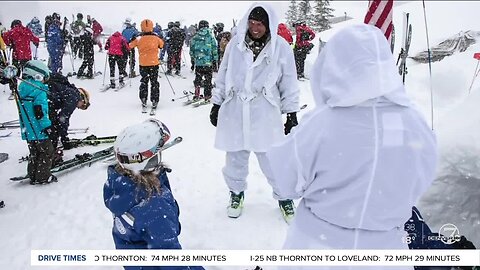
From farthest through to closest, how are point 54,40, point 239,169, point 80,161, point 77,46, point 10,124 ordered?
point 77,46 < point 54,40 < point 10,124 < point 80,161 < point 239,169

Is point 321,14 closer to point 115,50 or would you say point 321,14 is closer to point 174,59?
point 174,59

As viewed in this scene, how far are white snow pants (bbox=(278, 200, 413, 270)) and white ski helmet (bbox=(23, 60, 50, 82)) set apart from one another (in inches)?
163

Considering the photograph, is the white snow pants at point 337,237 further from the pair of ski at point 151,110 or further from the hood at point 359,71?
the pair of ski at point 151,110

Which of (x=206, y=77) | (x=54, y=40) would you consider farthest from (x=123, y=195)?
(x=54, y=40)

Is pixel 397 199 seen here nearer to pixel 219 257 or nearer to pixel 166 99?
pixel 219 257

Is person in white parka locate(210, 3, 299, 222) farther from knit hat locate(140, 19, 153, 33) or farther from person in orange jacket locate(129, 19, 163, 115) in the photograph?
knit hat locate(140, 19, 153, 33)

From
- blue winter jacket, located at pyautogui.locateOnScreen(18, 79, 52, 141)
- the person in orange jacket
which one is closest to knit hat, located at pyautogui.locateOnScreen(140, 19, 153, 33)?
the person in orange jacket

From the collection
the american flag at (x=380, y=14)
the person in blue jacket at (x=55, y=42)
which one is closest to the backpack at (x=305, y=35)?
the person in blue jacket at (x=55, y=42)

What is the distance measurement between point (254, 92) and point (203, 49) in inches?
262

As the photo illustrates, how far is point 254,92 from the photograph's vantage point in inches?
152

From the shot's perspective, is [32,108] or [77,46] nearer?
[32,108]

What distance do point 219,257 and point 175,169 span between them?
8.37 feet

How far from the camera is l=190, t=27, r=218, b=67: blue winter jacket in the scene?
10.1 m

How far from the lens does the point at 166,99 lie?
35.3ft
